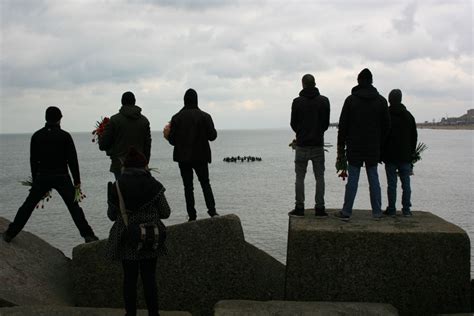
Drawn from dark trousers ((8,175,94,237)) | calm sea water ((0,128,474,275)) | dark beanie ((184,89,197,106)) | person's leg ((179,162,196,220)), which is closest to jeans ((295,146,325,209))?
person's leg ((179,162,196,220))

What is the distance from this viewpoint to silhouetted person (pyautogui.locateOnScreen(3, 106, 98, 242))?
24.6 ft

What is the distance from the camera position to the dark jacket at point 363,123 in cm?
721

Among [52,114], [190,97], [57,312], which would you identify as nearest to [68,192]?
[52,114]

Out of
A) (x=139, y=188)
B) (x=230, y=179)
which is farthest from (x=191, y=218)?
(x=230, y=179)

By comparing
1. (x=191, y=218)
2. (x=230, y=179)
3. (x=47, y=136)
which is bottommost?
(x=230, y=179)

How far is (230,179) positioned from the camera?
2265 inches

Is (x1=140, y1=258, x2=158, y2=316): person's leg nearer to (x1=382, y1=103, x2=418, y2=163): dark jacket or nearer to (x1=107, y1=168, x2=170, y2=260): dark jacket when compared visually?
(x1=107, y1=168, x2=170, y2=260): dark jacket

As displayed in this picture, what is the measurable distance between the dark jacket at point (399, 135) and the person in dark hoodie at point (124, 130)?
371cm

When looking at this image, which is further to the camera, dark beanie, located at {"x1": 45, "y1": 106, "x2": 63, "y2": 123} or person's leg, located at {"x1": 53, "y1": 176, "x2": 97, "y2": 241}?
person's leg, located at {"x1": 53, "y1": 176, "x2": 97, "y2": 241}

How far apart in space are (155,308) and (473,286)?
4.53m

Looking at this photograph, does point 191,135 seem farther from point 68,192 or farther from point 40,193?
point 40,193

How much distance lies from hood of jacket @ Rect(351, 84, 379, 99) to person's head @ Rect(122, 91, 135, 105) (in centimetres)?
323

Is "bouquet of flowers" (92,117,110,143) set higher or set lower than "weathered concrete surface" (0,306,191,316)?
higher

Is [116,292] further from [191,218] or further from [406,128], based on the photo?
[406,128]
